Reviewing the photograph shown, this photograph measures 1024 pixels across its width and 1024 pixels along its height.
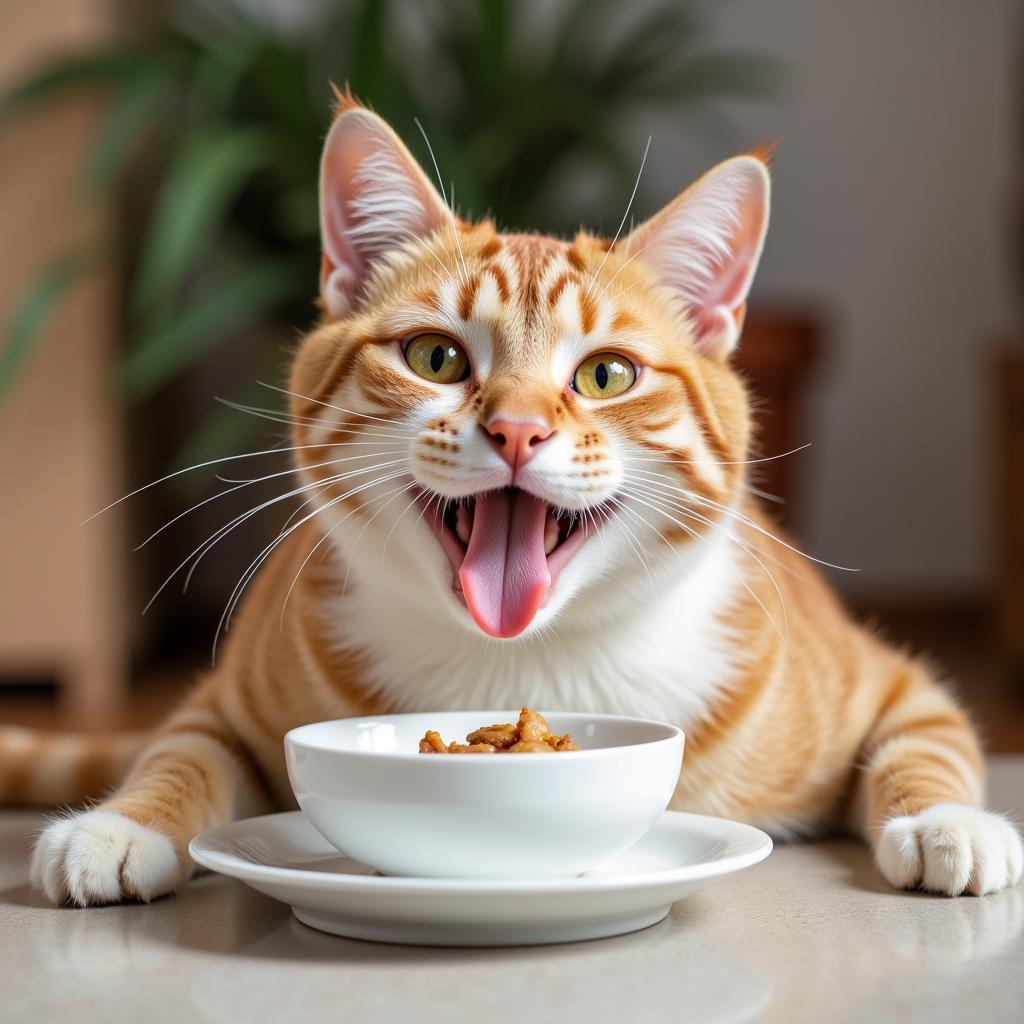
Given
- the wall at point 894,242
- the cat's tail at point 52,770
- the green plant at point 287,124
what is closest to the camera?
the cat's tail at point 52,770

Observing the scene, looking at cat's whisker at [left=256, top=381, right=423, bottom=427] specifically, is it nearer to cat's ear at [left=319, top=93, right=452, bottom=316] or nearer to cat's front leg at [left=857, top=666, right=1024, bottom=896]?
cat's ear at [left=319, top=93, right=452, bottom=316]

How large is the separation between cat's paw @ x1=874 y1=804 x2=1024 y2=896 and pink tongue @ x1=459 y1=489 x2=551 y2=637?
0.31 metres

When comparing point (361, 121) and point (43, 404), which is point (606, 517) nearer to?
point (361, 121)

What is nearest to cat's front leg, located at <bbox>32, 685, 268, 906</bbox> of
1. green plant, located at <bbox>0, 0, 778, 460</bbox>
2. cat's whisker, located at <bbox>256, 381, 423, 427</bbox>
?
cat's whisker, located at <bbox>256, 381, 423, 427</bbox>

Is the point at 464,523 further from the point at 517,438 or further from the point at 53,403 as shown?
the point at 53,403

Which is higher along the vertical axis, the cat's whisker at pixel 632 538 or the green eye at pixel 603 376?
the green eye at pixel 603 376

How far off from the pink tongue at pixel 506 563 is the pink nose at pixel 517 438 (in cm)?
7

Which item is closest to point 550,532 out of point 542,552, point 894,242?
point 542,552

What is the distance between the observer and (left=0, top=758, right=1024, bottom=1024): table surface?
66cm

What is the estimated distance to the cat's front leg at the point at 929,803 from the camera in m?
0.91

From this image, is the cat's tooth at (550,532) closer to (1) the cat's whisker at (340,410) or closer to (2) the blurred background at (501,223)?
(1) the cat's whisker at (340,410)

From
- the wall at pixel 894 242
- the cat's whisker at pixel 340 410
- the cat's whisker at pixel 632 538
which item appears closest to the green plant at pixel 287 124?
the wall at pixel 894 242

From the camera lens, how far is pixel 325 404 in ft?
3.60

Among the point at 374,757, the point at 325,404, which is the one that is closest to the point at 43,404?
the point at 325,404
